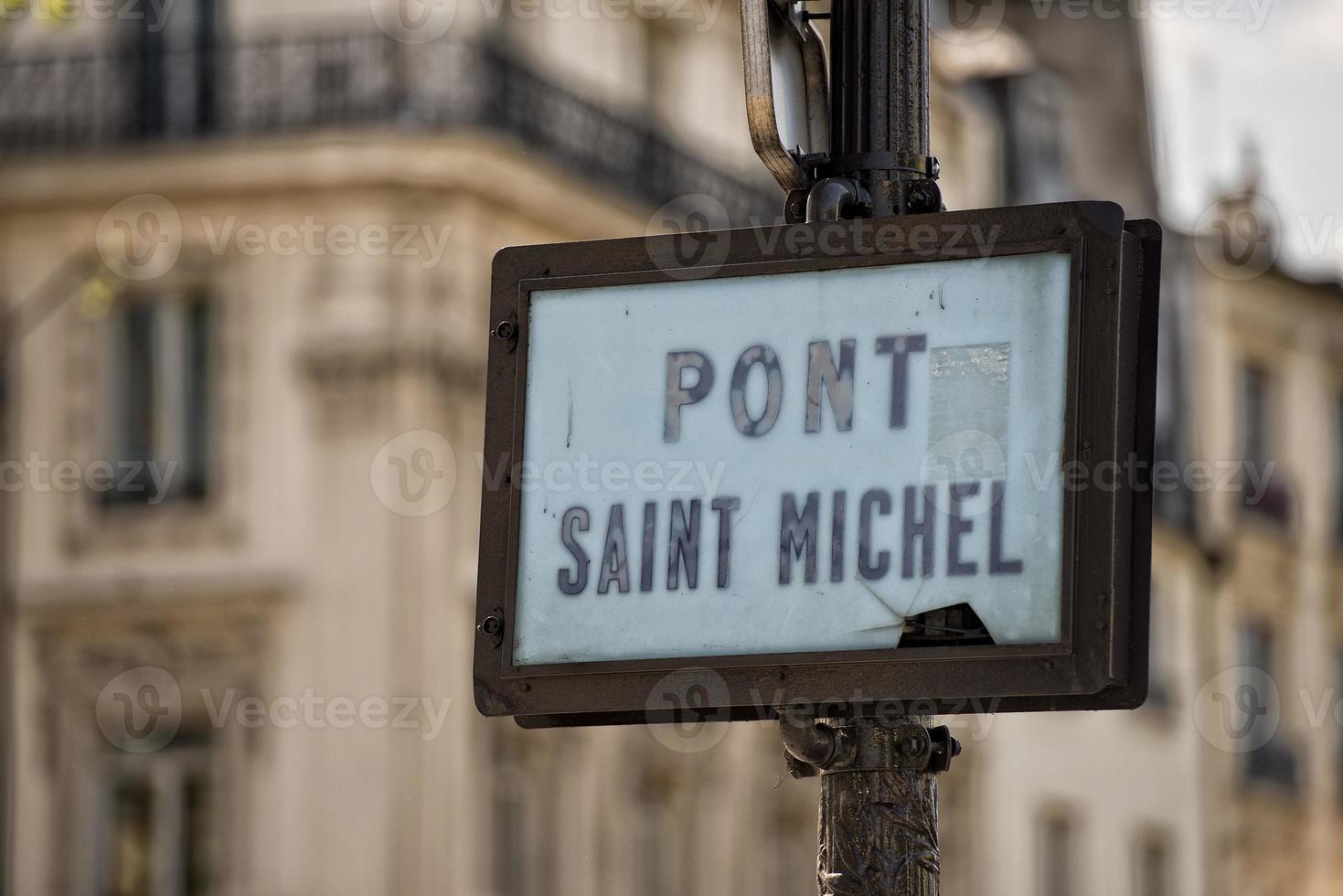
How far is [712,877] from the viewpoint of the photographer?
25109mm

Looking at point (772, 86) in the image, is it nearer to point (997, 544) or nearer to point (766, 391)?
point (766, 391)

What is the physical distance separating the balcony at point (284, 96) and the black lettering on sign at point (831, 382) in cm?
1868

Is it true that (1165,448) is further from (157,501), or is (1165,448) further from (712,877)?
(157,501)

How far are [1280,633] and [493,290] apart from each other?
3325 cm

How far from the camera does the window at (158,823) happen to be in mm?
21359

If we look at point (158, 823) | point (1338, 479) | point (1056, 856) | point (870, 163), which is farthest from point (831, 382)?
point (1338, 479)

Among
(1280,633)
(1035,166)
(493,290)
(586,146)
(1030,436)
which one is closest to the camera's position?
(1030,436)

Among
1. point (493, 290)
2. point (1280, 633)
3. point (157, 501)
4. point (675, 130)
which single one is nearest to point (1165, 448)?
point (1280, 633)

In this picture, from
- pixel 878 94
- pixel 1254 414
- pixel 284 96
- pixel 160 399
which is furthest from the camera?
pixel 1254 414

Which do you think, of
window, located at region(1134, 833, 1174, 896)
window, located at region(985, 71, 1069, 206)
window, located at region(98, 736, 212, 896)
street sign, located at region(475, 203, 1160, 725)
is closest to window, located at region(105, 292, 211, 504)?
window, located at region(98, 736, 212, 896)

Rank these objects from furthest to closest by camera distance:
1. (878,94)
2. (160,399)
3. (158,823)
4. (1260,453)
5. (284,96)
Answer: (1260,453) < (284,96) < (160,399) < (158,823) < (878,94)

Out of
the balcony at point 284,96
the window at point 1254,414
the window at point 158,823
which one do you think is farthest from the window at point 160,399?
the window at point 1254,414

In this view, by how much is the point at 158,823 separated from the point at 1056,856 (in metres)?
12.6

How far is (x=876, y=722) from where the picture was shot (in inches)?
137
